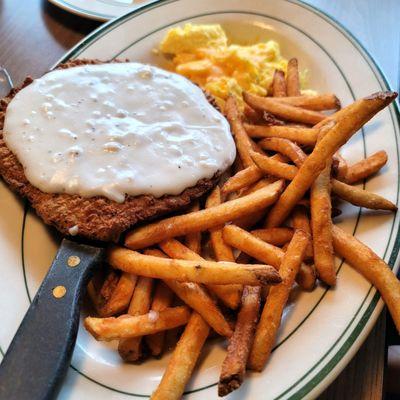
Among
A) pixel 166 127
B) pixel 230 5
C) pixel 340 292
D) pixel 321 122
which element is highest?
pixel 230 5

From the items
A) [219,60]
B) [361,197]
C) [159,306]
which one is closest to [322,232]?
[361,197]

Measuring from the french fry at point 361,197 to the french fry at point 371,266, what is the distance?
12cm

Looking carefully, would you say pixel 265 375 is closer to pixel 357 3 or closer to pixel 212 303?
pixel 212 303

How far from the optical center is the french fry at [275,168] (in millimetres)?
1531

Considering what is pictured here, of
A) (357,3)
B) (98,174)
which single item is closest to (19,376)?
(98,174)

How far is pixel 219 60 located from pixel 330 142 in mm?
984

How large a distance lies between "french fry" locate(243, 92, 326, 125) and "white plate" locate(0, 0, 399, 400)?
20 centimetres

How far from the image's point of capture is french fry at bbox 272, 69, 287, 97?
6.55ft

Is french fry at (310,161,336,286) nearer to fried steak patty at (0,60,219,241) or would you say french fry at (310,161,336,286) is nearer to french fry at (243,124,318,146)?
french fry at (243,124,318,146)

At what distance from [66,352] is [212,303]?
0.40 meters

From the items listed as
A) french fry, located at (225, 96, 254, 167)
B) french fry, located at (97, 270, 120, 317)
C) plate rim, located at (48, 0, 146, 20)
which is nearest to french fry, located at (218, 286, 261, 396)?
french fry, located at (97, 270, 120, 317)

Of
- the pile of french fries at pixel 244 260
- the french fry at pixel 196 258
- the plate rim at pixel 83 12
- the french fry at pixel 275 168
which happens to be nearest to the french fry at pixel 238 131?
the pile of french fries at pixel 244 260

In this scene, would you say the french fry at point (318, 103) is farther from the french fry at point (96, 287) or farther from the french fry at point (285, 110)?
the french fry at point (96, 287)

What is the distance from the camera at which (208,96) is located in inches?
79.8
